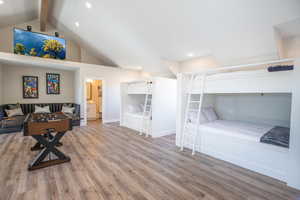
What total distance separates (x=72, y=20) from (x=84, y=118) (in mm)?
3774

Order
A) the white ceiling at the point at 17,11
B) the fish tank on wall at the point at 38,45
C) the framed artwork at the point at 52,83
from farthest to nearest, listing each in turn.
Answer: the framed artwork at the point at 52,83 < the fish tank on wall at the point at 38,45 < the white ceiling at the point at 17,11

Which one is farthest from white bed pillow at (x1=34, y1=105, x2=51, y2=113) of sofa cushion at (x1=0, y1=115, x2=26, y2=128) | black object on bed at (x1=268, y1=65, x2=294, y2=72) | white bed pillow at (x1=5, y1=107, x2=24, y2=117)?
black object on bed at (x1=268, y1=65, x2=294, y2=72)

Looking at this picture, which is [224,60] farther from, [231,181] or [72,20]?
[72,20]

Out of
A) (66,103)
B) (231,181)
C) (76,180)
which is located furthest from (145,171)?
(66,103)

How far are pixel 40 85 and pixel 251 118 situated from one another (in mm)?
8085

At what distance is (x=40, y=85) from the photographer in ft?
20.4

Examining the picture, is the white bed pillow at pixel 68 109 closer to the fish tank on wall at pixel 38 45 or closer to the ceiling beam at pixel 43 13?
the fish tank on wall at pixel 38 45

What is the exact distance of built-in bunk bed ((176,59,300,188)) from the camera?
2.20m

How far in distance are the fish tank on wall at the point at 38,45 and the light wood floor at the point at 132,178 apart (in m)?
3.84

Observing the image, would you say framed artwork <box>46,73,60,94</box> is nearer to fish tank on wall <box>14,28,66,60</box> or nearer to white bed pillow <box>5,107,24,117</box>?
fish tank on wall <box>14,28,66,60</box>

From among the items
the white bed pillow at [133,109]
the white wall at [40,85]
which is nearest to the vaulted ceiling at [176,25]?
the white bed pillow at [133,109]

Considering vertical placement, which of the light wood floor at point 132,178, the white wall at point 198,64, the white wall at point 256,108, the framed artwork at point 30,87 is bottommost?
the light wood floor at point 132,178

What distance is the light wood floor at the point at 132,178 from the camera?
1.91 meters

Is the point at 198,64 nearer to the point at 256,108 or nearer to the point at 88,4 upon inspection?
the point at 256,108
